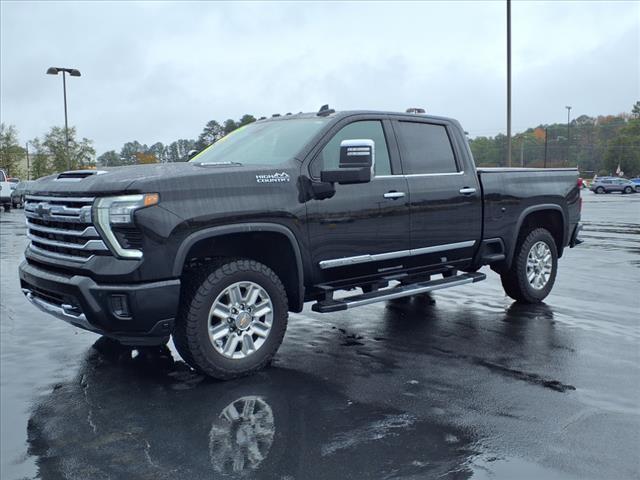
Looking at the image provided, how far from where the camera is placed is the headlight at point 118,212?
4.41 meters

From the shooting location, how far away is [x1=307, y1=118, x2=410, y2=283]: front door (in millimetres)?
5375

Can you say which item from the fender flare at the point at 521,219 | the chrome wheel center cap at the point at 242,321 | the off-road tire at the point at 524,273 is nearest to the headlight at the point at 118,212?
the chrome wheel center cap at the point at 242,321

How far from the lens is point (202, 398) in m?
4.54

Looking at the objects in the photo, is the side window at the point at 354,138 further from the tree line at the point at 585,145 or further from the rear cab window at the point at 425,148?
the tree line at the point at 585,145

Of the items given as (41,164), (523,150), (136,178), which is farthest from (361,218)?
(523,150)

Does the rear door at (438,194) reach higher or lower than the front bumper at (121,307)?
higher

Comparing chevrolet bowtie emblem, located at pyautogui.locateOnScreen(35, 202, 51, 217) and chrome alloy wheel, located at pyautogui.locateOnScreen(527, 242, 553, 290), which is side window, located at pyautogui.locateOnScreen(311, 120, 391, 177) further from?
chrome alloy wheel, located at pyautogui.locateOnScreen(527, 242, 553, 290)

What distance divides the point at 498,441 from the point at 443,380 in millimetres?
1137

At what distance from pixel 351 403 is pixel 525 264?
380 cm

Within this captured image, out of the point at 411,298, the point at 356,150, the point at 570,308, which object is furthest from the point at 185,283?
the point at 570,308

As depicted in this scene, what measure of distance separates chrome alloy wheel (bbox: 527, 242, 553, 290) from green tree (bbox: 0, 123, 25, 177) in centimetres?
6429

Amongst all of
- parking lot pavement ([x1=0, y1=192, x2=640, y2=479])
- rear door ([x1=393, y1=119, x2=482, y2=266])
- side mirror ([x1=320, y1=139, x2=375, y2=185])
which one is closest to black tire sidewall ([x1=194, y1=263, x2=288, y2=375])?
parking lot pavement ([x1=0, y1=192, x2=640, y2=479])

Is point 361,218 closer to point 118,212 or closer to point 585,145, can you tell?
point 118,212

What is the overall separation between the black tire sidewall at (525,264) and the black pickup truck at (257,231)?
2.22 ft
